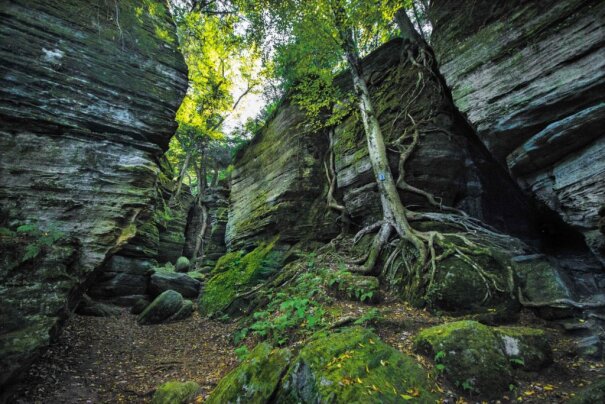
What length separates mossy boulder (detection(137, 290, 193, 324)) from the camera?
341 inches

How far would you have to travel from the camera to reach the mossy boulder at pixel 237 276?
9422 mm

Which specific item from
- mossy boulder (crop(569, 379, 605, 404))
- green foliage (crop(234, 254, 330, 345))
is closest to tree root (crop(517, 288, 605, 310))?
mossy boulder (crop(569, 379, 605, 404))

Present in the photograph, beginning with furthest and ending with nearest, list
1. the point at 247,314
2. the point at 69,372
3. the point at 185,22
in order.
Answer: the point at 185,22, the point at 247,314, the point at 69,372

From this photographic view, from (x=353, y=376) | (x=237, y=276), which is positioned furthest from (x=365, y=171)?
(x=353, y=376)

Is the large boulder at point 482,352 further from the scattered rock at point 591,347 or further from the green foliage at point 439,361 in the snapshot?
the scattered rock at point 591,347

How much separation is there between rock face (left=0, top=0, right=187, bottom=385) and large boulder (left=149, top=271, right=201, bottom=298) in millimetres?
4643

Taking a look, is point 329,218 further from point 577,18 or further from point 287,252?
point 577,18

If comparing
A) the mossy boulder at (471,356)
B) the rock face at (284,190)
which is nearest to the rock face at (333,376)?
the mossy boulder at (471,356)

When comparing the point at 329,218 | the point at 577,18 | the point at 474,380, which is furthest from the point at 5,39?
the point at 577,18

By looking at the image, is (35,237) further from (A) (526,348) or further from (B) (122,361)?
(A) (526,348)

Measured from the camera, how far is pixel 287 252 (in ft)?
33.4

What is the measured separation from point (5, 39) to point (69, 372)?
788cm

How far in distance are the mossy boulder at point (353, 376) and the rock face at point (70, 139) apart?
434 centimetres

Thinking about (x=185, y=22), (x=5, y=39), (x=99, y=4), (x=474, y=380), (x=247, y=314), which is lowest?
(x=474, y=380)
